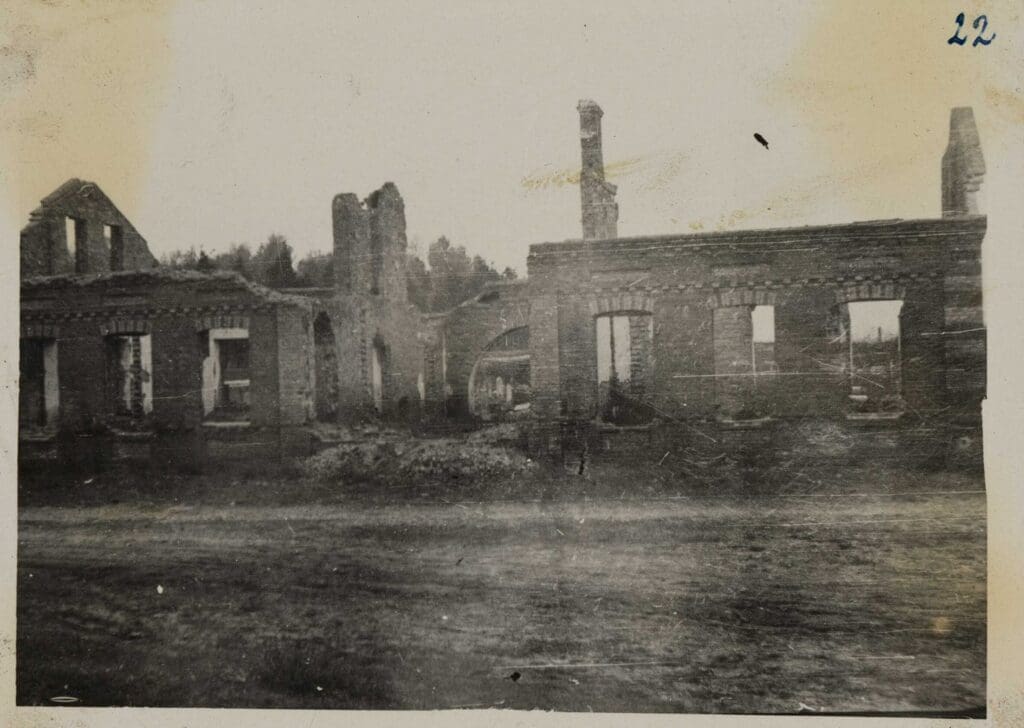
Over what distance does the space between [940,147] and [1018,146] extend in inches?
19.5

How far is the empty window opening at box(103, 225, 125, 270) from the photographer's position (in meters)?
5.70

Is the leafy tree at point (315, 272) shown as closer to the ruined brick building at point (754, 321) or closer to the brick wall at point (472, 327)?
the brick wall at point (472, 327)

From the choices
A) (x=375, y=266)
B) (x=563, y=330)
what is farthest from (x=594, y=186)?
(x=375, y=266)

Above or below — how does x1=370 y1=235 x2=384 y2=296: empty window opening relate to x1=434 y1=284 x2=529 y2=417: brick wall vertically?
above

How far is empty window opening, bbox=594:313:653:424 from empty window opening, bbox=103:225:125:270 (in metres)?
5.00

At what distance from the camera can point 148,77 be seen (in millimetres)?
5094

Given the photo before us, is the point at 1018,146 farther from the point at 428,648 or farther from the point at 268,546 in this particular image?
the point at 268,546

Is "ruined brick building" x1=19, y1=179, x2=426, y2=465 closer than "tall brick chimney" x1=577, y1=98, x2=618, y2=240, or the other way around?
"tall brick chimney" x1=577, y1=98, x2=618, y2=240

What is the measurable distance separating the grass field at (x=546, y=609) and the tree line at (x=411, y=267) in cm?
223

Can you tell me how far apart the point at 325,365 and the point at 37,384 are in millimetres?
2772

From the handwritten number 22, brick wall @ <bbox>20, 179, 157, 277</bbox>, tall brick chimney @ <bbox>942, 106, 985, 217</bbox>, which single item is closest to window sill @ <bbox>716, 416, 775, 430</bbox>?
tall brick chimney @ <bbox>942, 106, 985, 217</bbox>

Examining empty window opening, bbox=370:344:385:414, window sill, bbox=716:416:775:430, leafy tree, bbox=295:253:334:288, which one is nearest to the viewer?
window sill, bbox=716:416:775:430

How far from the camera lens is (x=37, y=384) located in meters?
5.48

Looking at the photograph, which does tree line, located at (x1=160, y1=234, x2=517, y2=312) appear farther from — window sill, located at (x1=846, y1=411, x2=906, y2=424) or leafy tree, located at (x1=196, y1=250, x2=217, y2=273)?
window sill, located at (x1=846, y1=411, x2=906, y2=424)
